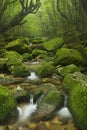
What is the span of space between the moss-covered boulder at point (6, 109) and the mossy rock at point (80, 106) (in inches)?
54.5

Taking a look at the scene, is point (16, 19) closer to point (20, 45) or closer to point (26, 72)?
point (20, 45)

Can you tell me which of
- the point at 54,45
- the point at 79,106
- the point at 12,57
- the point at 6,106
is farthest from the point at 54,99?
the point at 54,45

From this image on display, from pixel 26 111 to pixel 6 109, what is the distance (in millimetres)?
874

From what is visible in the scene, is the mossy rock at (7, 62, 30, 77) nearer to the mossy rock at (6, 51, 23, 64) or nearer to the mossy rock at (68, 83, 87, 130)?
the mossy rock at (6, 51, 23, 64)

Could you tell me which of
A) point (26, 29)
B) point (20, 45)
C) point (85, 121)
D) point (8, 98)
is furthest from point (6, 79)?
point (26, 29)

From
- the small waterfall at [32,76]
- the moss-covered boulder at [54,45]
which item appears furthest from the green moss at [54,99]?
the moss-covered boulder at [54,45]

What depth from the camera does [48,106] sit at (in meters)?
5.79

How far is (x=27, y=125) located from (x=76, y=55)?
6.49 meters

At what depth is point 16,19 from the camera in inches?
631

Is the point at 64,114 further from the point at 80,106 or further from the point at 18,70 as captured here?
the point at 18,70

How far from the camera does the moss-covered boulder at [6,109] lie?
516 cm

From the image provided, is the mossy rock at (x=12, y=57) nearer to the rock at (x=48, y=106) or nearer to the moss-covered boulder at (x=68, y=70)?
the moss-covered boulder at (x=68, y=70)

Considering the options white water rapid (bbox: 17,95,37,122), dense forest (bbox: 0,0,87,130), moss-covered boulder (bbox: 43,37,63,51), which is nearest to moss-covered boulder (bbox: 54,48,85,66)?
dense forest (bbox: 0,0,87,130)

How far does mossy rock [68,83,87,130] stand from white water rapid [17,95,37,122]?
1129 millimetres
